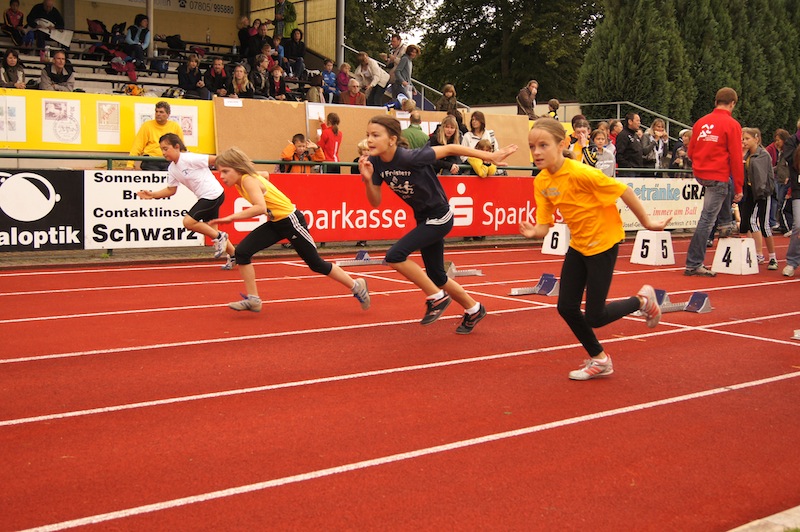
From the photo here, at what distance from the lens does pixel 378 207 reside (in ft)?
56.9

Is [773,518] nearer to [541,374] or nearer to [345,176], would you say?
[541,374]

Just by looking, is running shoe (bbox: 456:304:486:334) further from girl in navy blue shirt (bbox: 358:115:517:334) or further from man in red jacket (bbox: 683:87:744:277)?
man in red jacket (bbox: 683:87:744:277)

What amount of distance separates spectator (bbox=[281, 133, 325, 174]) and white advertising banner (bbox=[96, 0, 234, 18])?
586 inches

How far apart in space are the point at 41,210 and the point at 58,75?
6.84m

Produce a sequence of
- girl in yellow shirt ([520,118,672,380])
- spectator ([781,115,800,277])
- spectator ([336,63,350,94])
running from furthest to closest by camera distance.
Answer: spectator ([336,63,350,94]) → spectator ([781,115,800,277]) → girl in yellow shirt ([520,118,672,380])

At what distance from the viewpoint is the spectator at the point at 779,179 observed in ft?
53.8

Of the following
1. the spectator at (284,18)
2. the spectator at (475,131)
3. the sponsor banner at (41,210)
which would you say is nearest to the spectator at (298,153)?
the spectator at (475,131)

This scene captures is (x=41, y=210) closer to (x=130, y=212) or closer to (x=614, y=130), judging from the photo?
(x=130, y=212)

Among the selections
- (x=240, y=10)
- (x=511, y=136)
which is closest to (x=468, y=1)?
(x=240, y=10)

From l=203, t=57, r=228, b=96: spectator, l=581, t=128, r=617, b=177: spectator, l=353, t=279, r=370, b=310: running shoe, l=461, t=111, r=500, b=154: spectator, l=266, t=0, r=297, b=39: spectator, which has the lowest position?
l=353, t=279, r=370, b=310: running shoe

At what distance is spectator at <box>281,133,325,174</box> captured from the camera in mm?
17703

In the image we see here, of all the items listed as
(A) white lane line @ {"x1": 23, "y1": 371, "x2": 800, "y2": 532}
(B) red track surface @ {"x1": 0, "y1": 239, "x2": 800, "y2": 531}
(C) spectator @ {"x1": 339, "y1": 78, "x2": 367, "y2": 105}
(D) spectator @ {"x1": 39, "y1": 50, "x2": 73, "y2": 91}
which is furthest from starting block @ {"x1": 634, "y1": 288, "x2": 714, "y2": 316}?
(D) spectator @ {"x1": 39, "y1": 50, "x2": 73, "y2": 91}

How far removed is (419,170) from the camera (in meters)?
8.71

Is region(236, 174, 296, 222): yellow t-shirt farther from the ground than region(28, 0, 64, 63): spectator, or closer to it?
closer to it
